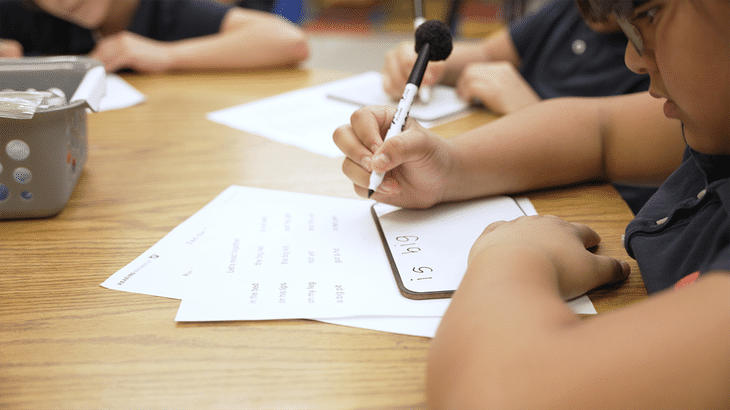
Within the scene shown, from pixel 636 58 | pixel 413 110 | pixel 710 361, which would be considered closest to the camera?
pixel 710 361

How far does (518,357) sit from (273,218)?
0.98 ft

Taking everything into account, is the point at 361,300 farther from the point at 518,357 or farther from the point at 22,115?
the point at 22,115

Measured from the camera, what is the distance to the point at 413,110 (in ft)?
2.69

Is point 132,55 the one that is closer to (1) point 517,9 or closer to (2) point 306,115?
(2) point 306,115

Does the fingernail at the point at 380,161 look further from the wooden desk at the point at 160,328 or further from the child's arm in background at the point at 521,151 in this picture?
the wooden desk at the point at 160,328

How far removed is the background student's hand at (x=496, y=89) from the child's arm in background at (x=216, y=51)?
41cm

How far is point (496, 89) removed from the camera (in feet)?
2.71

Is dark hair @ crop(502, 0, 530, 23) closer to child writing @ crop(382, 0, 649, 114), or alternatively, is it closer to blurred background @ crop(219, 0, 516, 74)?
blurred background @ crop(219, 0, 516, 74)

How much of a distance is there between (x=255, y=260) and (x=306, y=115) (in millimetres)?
421

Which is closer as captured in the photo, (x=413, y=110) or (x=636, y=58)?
(x=636, y=58)

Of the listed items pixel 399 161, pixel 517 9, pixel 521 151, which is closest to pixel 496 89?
pixel 521 151

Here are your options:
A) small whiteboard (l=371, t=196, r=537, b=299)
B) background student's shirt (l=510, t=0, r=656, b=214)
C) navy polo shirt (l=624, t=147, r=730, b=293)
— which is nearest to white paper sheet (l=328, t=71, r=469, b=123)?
background student's shirt (l=510, t=0, r=656, b=214)

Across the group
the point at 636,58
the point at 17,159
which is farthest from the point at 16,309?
the point at 636,58

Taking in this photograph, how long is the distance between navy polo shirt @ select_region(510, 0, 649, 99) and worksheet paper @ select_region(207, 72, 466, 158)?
19cm
